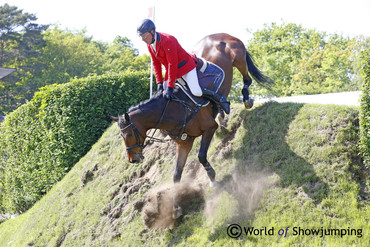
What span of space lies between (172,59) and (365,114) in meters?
3.67

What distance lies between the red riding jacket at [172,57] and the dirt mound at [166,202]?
2.19 metres

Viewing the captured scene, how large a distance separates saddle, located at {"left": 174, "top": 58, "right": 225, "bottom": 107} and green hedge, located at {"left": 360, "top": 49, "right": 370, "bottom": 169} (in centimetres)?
289

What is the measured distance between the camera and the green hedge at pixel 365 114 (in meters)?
6.33

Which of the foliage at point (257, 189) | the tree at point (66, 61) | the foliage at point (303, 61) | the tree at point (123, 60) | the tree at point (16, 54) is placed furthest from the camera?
the tree at point (123, 60)

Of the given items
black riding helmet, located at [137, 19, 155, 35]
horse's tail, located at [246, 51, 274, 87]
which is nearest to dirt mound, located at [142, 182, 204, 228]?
black riding helmet, located at [137, 19, 155, 35]

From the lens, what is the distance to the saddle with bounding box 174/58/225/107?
7539mm

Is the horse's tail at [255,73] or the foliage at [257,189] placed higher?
the horse's tail at [255,73]

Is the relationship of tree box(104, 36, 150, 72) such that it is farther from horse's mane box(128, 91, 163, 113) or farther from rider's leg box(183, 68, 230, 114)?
horse's mane box(128, 91, 163, 113)

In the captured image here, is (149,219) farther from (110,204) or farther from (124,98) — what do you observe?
(124,98)

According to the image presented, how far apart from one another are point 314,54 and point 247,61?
2106cm

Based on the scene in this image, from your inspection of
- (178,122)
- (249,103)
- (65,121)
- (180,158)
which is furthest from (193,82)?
(65,121)

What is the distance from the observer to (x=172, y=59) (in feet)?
24.0

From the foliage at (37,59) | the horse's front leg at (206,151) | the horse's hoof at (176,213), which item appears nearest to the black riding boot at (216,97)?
the horse's front leg at (206,151)

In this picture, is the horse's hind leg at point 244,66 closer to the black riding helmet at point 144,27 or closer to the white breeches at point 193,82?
the white breeches at point 193,82
